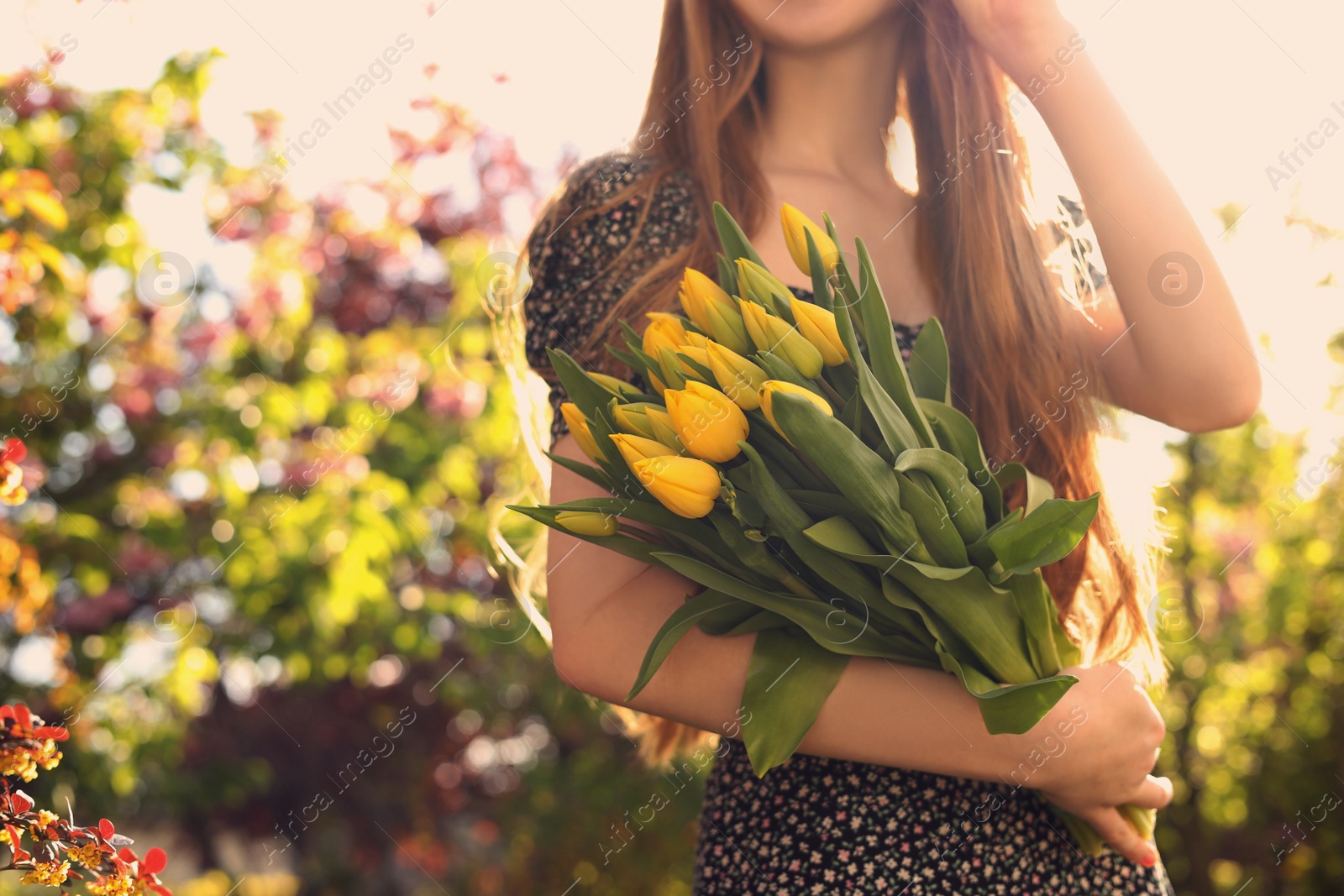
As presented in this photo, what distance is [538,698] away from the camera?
376 centimetres

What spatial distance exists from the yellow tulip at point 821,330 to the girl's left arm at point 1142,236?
0.46 meters

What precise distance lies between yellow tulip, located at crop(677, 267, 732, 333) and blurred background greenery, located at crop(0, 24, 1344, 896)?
89 cm

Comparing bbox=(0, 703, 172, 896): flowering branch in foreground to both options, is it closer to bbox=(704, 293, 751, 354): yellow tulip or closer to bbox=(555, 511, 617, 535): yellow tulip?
bbox=(555, 511, 617, 535): yellow tulip

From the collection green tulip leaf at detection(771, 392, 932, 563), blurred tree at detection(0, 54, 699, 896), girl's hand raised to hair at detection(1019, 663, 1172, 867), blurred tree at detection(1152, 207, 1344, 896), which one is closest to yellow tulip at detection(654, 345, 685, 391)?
green tulip leaf at detection(771, 392, 932, 563)

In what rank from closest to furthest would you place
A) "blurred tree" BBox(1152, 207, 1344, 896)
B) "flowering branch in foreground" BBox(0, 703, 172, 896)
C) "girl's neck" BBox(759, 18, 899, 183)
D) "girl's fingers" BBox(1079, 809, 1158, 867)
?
"flowering branch in foreground" BBox(0, 703, 172, 896) → "girl's fingers" BBox(1079, 809, 1158, 867) → "girl's neck" BBox(759, 18, 899, 183) → "blurred tree" BBox(1152, 207, 1344, 896)

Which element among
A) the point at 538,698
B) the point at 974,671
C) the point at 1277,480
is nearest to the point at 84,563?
the point at 538,698

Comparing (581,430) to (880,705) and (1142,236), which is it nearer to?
(880,705)

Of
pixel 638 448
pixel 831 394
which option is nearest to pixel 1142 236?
pixel 831 394

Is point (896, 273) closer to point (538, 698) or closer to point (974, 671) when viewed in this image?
point (974, 671)

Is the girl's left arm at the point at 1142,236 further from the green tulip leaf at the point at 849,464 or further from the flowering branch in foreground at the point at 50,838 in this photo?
the flowering branch in foreground at the point at 50,838

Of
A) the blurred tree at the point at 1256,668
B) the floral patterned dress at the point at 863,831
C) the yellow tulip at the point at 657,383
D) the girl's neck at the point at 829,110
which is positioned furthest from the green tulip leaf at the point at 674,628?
the blurred tree at the point at 1256,668

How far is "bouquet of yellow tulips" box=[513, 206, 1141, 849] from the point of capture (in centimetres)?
96

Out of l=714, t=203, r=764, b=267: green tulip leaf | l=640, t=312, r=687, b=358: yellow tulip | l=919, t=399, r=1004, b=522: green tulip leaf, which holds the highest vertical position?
l=714, t=203, r=764, b=267: green tulip leaf

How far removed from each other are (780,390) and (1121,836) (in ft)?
2.31
